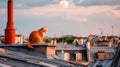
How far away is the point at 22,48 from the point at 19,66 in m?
6.81

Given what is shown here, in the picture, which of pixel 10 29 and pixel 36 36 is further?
pixel 10 29

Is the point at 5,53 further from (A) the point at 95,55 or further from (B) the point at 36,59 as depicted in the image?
(A) the point at 95,55

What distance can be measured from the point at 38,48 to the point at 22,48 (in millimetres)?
1178

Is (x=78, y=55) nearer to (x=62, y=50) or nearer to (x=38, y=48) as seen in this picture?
(x=62, y=50)

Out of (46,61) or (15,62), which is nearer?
(15,62)

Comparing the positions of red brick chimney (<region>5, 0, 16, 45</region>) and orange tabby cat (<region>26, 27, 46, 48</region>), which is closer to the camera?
orange tabby cat (<region>26, 27, 46, 48</region>)

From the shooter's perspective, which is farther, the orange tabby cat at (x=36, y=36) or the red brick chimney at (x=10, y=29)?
the red brick chimney at (x=10, y=29)

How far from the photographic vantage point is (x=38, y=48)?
28.7 meters

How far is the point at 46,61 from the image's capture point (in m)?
26.0

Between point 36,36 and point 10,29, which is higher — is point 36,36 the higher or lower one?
the lower one

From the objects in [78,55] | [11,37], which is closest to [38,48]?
[11,37]

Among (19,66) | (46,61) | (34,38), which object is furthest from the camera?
(34,38)

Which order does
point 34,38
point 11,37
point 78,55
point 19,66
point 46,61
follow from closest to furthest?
point 19,66 < point 46,61 < point 34,38 < point 11,37 < point 78,55

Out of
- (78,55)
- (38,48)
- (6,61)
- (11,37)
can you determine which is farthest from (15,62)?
(78,55)
